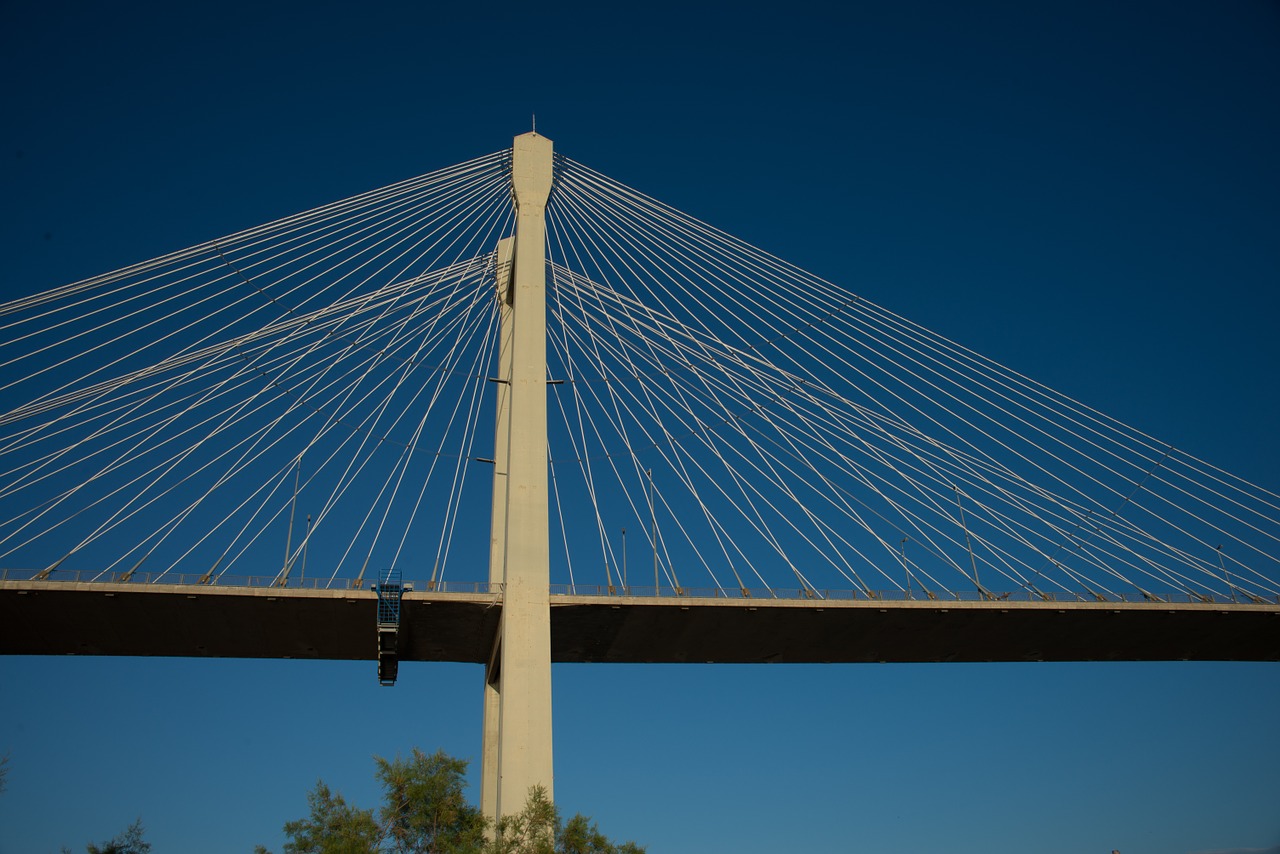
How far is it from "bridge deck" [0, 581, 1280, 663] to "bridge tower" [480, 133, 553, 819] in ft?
6.36

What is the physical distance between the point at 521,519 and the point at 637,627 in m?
7.03

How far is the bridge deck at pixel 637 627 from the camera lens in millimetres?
36656

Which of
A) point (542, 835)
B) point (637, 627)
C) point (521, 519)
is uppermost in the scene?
point (521, 519)

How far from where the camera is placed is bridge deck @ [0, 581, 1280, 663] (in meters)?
36.7

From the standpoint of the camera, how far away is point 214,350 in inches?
1512

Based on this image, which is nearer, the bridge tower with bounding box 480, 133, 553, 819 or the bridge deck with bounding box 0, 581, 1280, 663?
the bridge tower with bounding box 480, 133, 553, 819

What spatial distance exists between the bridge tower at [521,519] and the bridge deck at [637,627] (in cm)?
194

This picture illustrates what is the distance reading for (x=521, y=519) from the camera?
118ft

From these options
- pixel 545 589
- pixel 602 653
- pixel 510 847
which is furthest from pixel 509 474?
pixel 510 847

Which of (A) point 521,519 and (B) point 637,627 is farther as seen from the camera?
(B) point 637,627

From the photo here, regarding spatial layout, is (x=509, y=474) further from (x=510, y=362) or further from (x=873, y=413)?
→ (x=873, y=413)

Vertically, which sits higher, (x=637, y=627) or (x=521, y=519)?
(x=521, y=519)

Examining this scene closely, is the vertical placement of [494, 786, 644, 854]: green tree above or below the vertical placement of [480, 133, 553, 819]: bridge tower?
below

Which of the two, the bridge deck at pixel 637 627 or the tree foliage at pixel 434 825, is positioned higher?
the bridge deck at pixel 637 627
